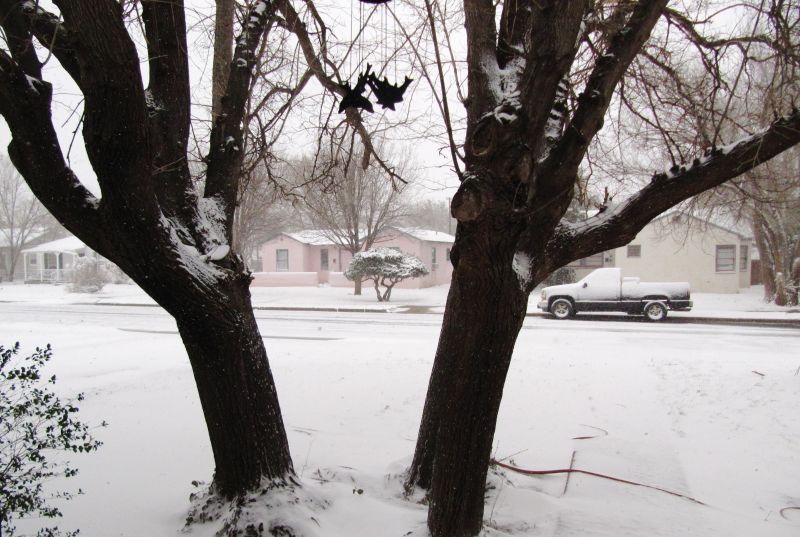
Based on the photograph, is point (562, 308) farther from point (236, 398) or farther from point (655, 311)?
point (236, 398)

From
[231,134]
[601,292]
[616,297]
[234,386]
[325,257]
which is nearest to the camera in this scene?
[234,386]

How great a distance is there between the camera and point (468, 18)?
3373 mm

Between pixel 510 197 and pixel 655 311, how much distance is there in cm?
1694

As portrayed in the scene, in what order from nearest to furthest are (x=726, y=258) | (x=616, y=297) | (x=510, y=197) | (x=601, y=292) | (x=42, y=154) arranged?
(x=510, y=197) < (x=42, y=154) < (x=616, y=297) < (x=601, y=292) < (x=726, y=258)

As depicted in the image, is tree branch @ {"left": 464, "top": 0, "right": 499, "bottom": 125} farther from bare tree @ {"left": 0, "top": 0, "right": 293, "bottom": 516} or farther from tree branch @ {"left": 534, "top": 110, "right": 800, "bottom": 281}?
bare tree @ {"left": 0, "top": 0, "right": 293, "bottom": 516}

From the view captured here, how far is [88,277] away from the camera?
2889 centimetres

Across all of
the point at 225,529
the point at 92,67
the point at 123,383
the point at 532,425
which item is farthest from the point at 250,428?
the point at 123,383

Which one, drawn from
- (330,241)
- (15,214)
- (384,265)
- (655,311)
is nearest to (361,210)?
(384,265)

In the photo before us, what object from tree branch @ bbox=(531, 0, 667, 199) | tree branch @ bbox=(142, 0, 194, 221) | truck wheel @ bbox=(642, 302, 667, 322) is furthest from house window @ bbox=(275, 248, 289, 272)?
tree branch @ bbox=(531, 0, 667, 199)

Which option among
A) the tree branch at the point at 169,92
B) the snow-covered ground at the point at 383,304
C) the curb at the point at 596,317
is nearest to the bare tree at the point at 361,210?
the snow-covered ground at the point at 383,304

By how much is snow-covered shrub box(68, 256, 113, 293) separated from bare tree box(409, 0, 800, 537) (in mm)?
30589

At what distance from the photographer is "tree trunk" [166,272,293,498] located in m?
3.36

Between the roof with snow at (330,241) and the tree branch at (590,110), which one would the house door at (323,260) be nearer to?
the roof with snow at (330,241)

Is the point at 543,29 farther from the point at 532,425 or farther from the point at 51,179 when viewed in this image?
the point at 532,425
